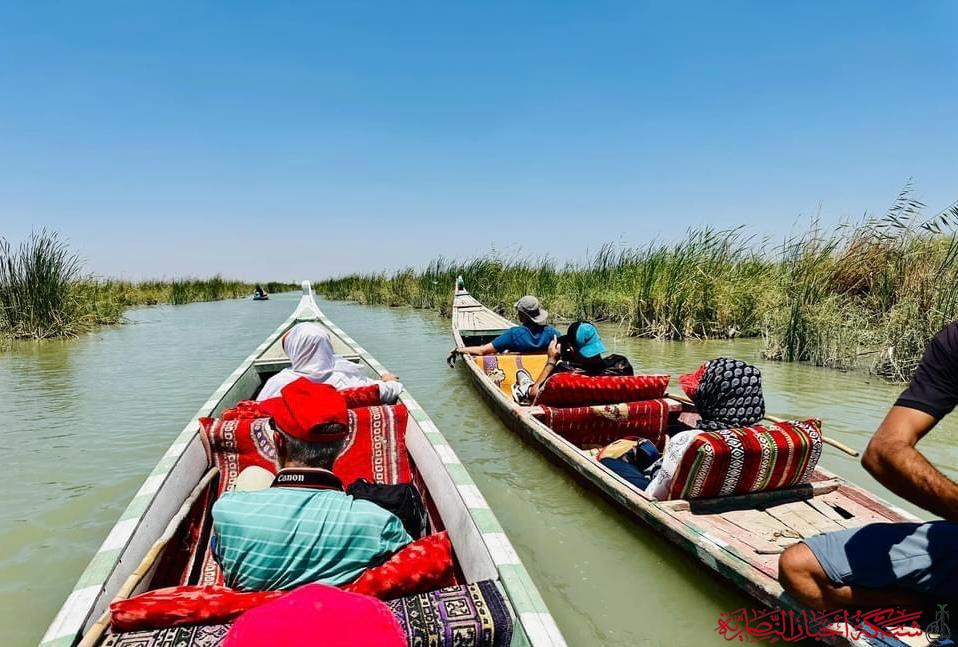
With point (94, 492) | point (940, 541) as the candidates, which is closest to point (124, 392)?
point (94, 492)

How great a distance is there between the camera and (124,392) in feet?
24.5

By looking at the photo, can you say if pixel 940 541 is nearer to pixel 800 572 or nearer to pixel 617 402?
pixel 800 572

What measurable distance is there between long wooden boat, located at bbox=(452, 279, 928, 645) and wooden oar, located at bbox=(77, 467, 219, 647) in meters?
2.24

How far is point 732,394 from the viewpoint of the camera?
10.4ft

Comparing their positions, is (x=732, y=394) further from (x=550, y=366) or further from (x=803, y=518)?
(x=550, y=366)

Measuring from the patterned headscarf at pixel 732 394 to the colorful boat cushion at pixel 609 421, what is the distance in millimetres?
851

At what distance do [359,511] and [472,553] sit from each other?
530 millimetres

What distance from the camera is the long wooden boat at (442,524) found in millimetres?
1531

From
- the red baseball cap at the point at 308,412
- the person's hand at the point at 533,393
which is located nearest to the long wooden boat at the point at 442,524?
the red baseball cap at the point at 308,412

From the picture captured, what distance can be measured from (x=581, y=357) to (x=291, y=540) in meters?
3.37

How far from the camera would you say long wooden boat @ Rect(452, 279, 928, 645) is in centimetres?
211

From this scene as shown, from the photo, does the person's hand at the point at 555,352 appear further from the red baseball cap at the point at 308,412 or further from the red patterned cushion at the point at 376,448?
the red baseball cap at the point at 308,412

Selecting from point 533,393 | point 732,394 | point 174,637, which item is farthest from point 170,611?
point 533,393

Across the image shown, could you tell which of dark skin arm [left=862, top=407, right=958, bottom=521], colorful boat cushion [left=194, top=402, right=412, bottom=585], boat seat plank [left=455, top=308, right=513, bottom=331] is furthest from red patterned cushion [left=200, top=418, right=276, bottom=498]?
boat seat plank [left=455, top=308, right=513, bottom=331]
